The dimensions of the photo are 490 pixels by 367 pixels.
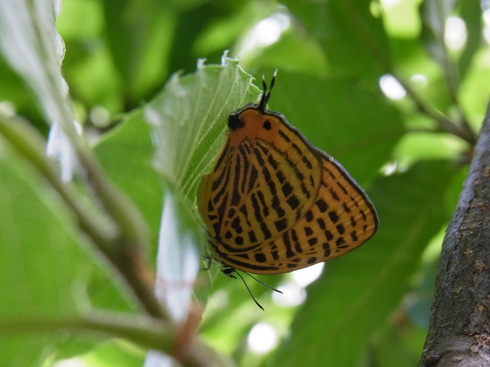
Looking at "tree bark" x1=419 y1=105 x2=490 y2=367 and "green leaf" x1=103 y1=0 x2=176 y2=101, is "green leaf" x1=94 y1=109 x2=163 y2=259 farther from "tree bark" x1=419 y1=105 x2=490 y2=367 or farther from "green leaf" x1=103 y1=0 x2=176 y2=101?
"green leaf" x1=103 y1=0 x2=176 y2=101

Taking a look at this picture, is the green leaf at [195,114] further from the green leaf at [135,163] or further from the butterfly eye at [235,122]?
the green leaf at [135,163]

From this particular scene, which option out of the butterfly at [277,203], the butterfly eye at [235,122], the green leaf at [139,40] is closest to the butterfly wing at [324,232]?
the butterfly at [277,203]

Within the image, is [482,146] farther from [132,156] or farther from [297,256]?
[132,156]

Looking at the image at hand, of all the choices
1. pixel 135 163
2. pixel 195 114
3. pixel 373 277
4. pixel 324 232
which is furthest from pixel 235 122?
pixel 373 277

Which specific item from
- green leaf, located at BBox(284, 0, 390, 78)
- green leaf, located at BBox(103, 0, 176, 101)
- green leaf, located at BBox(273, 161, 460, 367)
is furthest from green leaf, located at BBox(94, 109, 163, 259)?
green leaf, located at BBox(103, 0, 176, 101)

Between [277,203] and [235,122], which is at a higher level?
[235,122]

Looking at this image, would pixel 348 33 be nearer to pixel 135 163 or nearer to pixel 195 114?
pixel 135 163
